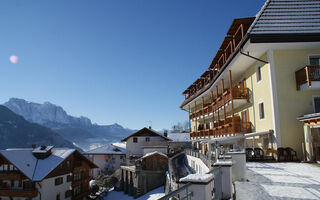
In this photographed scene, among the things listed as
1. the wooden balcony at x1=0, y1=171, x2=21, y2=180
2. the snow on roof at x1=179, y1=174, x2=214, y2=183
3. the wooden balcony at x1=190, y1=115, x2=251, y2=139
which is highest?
the wooden balcony at x1=190, y1=115, x2=251, y2=139

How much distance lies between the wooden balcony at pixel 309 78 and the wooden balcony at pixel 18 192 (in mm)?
28249

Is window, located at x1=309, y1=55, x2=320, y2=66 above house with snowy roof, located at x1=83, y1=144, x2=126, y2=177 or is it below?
above

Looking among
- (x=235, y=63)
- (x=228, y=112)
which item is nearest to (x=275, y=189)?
(x=235, y=63)

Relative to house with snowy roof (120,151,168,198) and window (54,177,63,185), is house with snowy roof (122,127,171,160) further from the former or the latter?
window (54,177,63,185)

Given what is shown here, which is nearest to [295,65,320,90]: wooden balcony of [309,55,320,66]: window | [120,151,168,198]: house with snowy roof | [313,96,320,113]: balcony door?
[313,96,320,113]: balcony door

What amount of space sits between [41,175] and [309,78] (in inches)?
1116

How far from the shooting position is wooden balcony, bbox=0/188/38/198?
91.6 ft

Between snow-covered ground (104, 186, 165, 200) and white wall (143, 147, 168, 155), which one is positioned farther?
white wall (143, 147, 168, 155)

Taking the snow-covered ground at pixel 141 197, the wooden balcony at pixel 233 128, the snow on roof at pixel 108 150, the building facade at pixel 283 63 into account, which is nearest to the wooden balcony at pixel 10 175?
the snow-covered ground at pixel 141 197

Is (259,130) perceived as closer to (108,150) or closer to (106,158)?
(106,158)

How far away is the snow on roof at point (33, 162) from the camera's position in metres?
29.2

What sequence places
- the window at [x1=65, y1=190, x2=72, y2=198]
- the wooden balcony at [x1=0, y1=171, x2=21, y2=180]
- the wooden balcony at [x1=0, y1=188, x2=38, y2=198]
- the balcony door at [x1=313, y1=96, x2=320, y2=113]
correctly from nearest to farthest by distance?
the balcony door at [x1=313, y1=96, x2=320, y2=113]
the wooden balcony at [x1=0, y1=188, x2=38, y2=198]
the wooden balcony at [x1=0, y1=171, x2=21, y2=180]
the window at [x1=65, y1=190, x2=72, y2=198]

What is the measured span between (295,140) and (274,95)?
9.88 feet

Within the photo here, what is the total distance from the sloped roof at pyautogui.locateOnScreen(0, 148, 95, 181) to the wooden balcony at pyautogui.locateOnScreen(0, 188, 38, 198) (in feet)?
4.56
